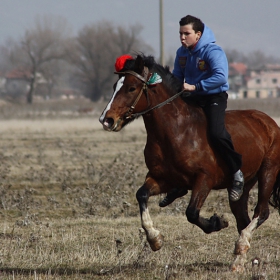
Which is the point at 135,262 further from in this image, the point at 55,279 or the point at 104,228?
the point at 104,228

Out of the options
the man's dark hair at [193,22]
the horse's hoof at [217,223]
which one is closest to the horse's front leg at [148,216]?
the horse's hoof at [217,223]

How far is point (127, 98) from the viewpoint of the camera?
7.53 meters

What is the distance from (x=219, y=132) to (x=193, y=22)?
4.27ft

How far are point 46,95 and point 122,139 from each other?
117m

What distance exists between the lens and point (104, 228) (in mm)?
10578

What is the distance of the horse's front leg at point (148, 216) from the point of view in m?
7.67

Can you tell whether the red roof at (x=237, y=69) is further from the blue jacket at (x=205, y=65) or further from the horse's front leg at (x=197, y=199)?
the horse's front leg at (x=197, y=199)

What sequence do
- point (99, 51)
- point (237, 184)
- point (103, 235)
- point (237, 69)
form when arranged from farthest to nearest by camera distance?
1. point (237, 69)
2. point (99, 51)
3. point (103, 235)
4. point (237, 184)

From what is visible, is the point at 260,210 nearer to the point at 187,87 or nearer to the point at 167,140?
the point at 167,140

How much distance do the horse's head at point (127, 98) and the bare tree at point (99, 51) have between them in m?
98.3

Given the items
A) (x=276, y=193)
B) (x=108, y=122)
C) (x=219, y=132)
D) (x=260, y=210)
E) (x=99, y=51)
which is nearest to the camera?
(x=108, y=122)

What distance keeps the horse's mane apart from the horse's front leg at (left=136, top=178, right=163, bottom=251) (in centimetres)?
111

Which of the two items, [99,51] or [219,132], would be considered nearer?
[219,132]

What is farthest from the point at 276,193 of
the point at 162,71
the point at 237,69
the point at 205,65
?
the point at 237,69
